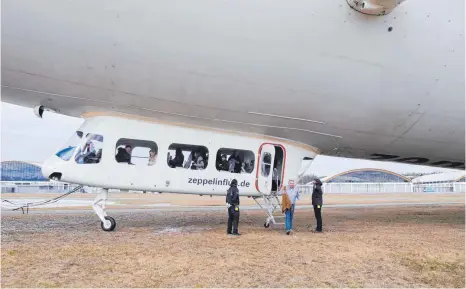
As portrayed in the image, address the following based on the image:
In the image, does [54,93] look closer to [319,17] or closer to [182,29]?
[182,29]

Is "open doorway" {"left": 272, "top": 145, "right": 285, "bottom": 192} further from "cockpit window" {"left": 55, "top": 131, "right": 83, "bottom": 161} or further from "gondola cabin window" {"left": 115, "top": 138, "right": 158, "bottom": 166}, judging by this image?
"cockpit window" {"left": 55, "top": 131, "right": 83, "bottom": 161}

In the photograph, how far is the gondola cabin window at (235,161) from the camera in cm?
1024

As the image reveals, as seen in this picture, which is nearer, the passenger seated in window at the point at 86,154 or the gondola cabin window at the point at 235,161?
the passenger seated in window at the point at 86,154

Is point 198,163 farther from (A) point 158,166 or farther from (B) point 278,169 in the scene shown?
(B) point 278,169

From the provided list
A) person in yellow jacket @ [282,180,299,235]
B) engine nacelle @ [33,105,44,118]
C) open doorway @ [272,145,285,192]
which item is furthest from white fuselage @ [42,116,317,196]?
engine nacelle @ [33,105,44,118]

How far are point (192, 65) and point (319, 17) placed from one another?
108 inches

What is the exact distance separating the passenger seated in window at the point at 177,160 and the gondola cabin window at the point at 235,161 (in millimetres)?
888

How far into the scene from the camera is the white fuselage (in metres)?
9.49

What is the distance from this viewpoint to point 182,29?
7664mm

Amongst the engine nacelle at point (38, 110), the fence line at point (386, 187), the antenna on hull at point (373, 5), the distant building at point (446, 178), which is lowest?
the engine nacelle at point (38, 110)

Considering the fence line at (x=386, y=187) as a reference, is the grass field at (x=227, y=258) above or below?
below

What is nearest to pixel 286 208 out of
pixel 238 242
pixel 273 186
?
pixel 273 186

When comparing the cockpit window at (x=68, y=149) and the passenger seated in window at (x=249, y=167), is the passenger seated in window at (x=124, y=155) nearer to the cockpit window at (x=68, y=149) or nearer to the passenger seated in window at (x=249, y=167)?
the cockpit window at (x=68, y=149)

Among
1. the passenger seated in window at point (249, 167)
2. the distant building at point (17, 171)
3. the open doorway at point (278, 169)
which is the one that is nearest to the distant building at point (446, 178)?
the open doorway at point (278, 169)
